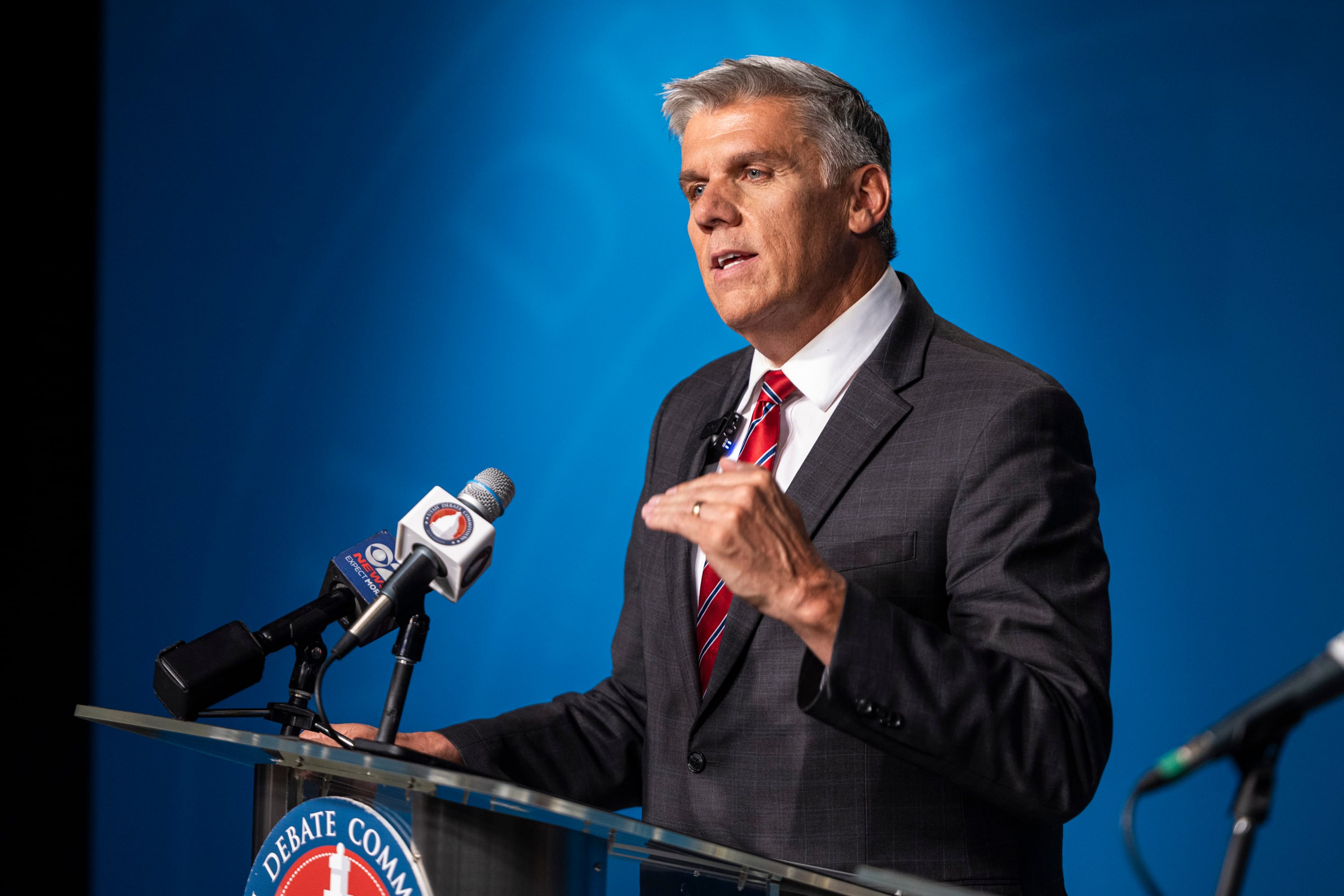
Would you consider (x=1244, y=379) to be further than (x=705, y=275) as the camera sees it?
Yes

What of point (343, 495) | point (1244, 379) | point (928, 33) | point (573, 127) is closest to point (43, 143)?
point (343, 495)

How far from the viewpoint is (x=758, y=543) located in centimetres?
117

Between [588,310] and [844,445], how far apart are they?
4.64 ft

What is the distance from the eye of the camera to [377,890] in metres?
1.06

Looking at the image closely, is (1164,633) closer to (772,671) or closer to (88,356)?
(772,671)

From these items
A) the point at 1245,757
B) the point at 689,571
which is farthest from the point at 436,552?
the point at 1245,757

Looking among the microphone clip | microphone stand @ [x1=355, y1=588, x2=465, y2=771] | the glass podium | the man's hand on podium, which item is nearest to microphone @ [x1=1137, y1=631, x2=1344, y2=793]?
the glass podium

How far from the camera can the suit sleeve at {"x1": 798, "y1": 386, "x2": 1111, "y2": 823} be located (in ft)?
4.07

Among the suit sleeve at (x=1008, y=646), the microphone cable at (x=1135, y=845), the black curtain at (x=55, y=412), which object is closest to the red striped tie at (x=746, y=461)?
the suit sleeve at (x=1008, y=646)

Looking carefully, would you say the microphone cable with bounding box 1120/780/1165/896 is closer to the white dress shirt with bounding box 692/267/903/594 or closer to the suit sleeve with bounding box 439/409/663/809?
the white dress shirt with bounding box 692/267/903/594

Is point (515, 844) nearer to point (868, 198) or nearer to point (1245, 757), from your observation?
point (1245, 757)

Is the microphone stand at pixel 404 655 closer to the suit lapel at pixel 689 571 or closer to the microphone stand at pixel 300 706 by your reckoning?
the microphone stand at pixel 300 706

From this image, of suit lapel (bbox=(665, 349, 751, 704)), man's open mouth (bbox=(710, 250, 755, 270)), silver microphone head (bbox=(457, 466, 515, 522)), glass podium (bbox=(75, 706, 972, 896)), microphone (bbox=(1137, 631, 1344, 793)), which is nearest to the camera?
microphone (bbox=(1137, 631, 1344, 793))

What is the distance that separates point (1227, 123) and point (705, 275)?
4.12 feet
